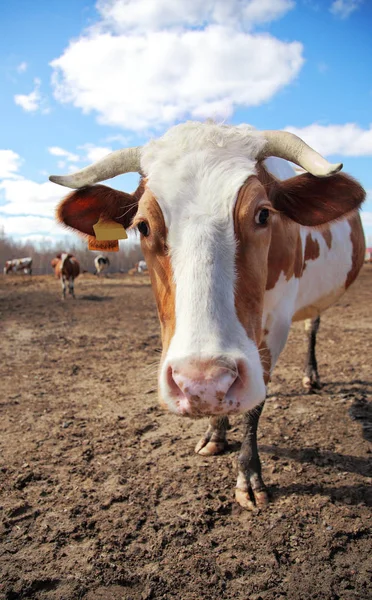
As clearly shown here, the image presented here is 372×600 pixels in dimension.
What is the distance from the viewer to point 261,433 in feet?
11.9

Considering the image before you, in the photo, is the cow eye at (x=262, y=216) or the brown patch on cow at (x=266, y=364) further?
the brown patch on cow at (x=266, y=364)

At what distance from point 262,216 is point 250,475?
1747 mm

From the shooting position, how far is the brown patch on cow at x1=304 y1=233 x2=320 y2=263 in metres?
3.61

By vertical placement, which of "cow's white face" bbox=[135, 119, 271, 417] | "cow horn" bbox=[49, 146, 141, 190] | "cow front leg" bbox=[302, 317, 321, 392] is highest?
"cow horn" bbox=[49, 146, 141, 190]

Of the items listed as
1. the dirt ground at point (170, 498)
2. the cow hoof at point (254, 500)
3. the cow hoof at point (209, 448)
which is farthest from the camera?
the cow hoof at point (209, 448)

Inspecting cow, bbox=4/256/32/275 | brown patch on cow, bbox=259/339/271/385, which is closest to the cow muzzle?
brown patch on cow, bbox=259/339/271/385

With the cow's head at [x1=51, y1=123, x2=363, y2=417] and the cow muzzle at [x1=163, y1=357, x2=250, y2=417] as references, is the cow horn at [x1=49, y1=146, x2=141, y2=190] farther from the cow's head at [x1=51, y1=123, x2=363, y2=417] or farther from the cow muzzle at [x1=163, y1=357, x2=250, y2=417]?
the cow muzzle at [x1=163, y1=357, x2=250, y2=417]

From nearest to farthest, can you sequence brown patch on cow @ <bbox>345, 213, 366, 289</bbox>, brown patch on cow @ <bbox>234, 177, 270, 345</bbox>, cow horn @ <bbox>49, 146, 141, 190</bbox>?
brown patch on cow @ <bbox>234, 177, 270, 345</bbox> → cow horn @ <bbox>49, 146, 141, 190</bbox> → brown patch on cow @ <bbox>345, 213, 366, 289</bbox>

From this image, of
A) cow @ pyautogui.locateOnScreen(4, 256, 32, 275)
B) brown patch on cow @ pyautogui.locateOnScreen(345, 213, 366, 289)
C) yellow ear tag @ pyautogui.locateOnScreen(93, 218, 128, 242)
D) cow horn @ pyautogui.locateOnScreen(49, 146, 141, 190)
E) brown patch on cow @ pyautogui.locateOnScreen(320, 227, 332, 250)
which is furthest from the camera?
→ cow @ pyautogui.locateOnScreen(4, 256, 32, 275)

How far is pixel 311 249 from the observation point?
12.2 ft

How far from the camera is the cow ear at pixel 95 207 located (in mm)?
2660

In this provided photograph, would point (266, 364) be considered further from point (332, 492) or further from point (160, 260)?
point (160, 260)

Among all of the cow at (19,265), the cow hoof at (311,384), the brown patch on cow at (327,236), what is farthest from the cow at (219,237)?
the cow at (19,265)

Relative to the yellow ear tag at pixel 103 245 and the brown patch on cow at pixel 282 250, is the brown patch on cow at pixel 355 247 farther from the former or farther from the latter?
the yellow ear tag at pixel 103 245
